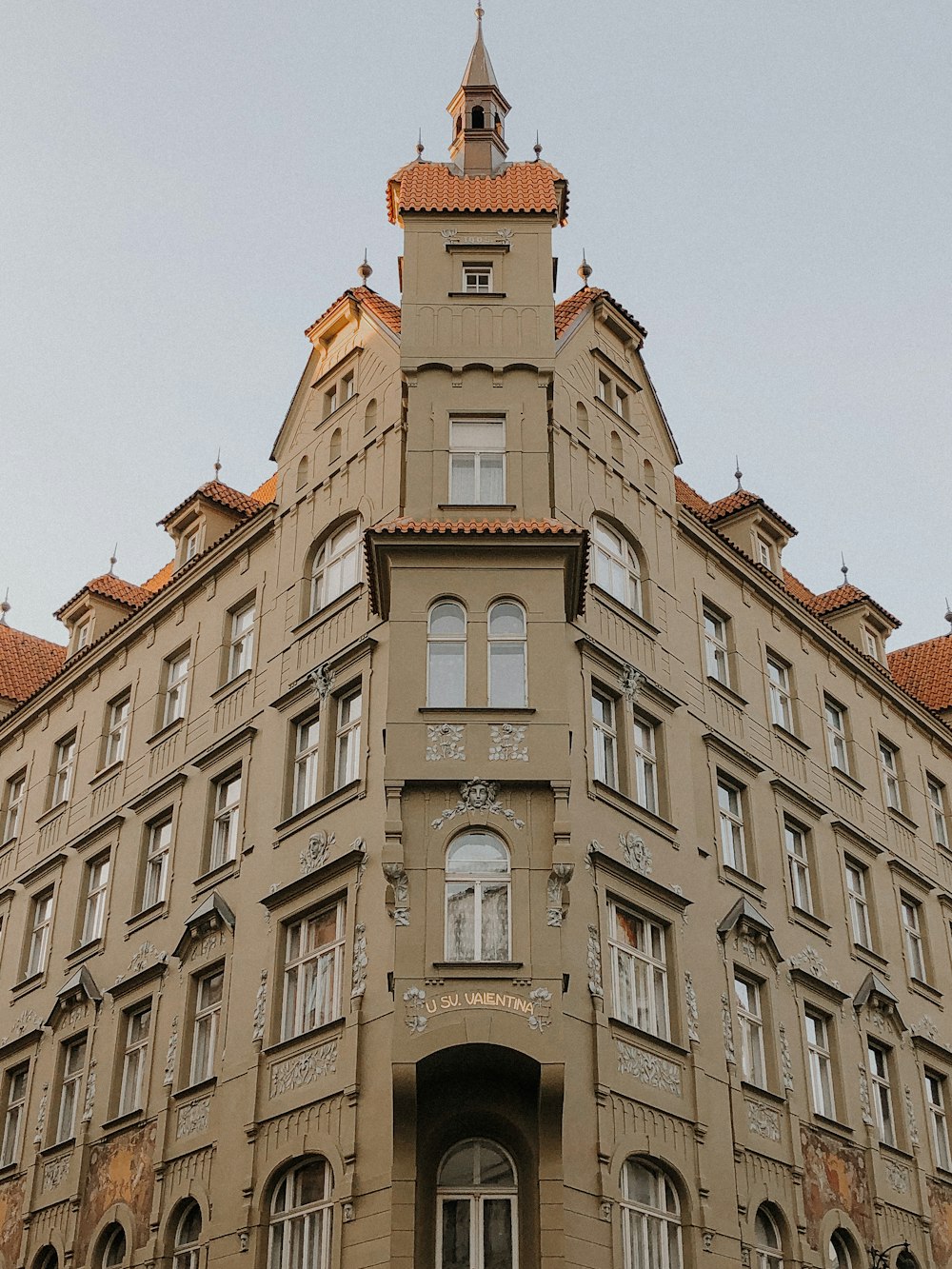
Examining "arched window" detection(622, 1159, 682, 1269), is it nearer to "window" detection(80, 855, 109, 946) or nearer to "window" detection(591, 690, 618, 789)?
"window" detection(591, 690, 618, 789)

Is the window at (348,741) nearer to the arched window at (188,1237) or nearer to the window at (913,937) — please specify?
the arched window at (188,1237)

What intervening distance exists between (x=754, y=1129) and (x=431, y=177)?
17805mm

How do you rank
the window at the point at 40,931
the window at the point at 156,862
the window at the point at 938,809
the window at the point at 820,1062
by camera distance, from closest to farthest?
the window at the point at 820,1062 < the window at the point at 156,862 < the window at the point at 40,931 < the window at the point at 938,809

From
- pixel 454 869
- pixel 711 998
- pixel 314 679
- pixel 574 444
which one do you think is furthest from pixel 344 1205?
pixel 574 444

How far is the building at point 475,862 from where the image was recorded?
2230cm

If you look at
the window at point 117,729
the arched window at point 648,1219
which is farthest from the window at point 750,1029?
the window at point 117,729

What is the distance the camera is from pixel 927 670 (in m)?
42.4

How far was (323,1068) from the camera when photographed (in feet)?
76.7

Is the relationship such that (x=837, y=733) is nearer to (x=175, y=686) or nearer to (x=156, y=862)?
(x=175, y=686)

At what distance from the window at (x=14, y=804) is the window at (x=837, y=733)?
17613 mm

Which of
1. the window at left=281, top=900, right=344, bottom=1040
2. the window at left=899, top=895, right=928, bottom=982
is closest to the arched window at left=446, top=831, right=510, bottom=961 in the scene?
the window at left=281, top=900, right=344, bottom=1040

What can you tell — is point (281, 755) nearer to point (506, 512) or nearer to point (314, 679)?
point (314, 679)

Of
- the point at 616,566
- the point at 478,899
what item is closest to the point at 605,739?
the point at 616,566

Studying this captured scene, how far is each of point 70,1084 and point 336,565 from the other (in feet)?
35.0
